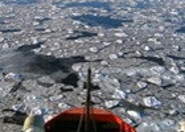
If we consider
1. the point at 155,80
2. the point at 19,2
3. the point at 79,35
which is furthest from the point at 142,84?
the point at 19,2

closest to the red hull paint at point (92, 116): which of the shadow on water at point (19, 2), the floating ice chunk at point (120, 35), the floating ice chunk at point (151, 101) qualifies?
the floating ice chunk at point (151, 101)

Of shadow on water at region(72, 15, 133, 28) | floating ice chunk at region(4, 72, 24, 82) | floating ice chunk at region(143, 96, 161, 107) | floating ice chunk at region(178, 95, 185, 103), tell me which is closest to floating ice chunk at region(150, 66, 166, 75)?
floating ice chunk at region(178, 95, 185, 103)

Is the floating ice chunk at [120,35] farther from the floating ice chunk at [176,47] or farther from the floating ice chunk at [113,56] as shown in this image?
the floating ice chunk at [113,56]

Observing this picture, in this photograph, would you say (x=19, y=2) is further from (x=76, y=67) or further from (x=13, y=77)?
(x=13, y=77)

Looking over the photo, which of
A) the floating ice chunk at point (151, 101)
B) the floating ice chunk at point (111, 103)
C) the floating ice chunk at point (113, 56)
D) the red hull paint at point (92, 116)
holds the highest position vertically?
the red hull paint at point (92, 116)

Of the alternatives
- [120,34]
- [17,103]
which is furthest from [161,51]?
[17,103]

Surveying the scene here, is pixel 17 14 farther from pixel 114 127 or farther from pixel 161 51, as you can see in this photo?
pixel 114 127
